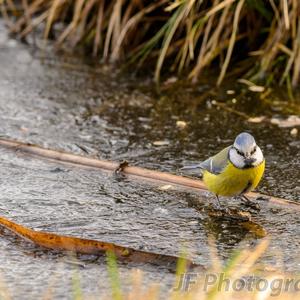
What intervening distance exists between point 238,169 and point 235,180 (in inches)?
2.3

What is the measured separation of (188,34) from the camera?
6.12m

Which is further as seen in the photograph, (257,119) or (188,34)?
(188,34)

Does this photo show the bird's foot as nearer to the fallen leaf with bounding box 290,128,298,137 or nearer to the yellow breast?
the yellow breast

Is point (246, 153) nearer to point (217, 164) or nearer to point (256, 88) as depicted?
point (217, 164)

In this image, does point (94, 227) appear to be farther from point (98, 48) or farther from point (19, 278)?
point (98, 48)

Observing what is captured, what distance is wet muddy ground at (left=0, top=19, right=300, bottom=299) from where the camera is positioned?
382 centimetres

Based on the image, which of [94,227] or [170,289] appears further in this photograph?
[94,227]

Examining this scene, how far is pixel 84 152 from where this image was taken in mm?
5211

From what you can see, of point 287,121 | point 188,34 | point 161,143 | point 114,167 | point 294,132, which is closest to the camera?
point 114,167

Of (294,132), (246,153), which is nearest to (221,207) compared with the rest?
(246,153)

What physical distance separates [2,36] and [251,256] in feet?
14.4

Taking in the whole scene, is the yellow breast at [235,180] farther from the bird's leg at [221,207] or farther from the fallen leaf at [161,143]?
the fallen leaf at [161,143]

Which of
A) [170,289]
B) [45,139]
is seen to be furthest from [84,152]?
[170,289]

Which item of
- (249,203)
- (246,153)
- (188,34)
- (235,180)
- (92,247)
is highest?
(188,34)
